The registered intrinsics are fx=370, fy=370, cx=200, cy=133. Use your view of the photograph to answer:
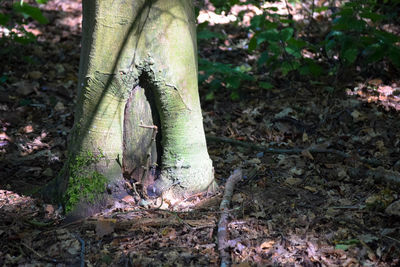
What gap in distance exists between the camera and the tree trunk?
252 cm

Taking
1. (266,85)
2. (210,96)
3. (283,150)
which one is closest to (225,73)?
(210,96)

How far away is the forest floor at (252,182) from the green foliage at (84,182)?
16cm

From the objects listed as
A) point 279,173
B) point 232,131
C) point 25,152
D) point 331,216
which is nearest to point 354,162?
point 279,173

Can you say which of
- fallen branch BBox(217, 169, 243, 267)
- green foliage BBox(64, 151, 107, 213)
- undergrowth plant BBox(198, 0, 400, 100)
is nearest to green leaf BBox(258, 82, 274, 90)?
undergrowth plant BBox(198, 0, 400, 100)

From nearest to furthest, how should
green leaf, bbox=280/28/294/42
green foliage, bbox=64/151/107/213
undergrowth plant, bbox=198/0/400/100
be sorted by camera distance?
green foliage, bbox=64/151/107/213 < undergrowth plant, bbox=198/0/400/100 < green leaf, bbox=280/28/294/42

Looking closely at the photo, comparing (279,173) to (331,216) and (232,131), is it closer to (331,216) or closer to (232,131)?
(331,216)

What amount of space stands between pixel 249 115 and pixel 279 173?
1.38m

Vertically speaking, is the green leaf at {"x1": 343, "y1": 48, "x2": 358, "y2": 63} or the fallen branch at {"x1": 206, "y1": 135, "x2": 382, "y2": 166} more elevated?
the green leaf at {"x1": 343, "y1": 48, "x2": 358, "y2": 63}

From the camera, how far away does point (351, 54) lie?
416cm

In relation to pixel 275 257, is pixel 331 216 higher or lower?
higher

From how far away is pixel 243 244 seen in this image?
7.70ft

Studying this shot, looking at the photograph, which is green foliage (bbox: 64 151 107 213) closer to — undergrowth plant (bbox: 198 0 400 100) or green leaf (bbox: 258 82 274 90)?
undergrowth plant (bbox: 198 0 400 100)

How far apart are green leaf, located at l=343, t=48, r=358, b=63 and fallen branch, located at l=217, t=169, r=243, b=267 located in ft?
6.44

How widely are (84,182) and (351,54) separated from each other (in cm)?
318
